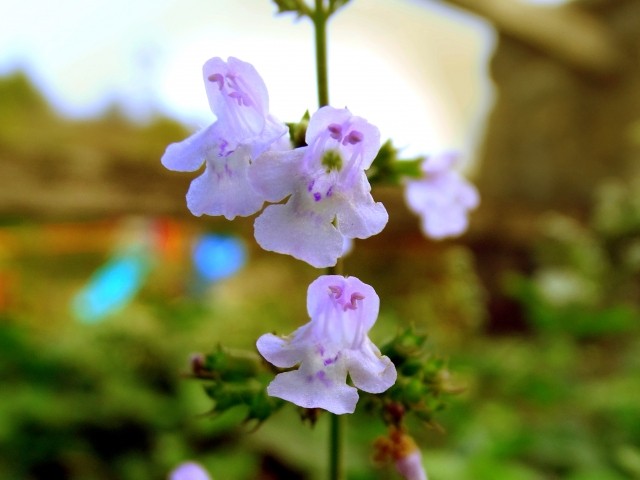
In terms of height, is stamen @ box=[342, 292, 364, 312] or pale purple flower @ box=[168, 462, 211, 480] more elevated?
Answer: stamen @ box=[342, 292, 364, 312]

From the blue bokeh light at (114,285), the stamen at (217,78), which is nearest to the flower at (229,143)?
the stamen at (217,78)

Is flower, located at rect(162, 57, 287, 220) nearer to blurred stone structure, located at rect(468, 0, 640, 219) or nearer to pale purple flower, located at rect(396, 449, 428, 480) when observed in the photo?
pale purple flower, located at rect(396, 449, 428, 480)

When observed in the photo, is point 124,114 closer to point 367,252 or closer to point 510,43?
point 367,252

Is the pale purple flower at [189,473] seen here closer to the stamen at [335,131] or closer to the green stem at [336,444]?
the green stem at [336,444]

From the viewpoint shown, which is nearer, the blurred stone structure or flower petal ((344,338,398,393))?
flower petal ((344,338,398,393))

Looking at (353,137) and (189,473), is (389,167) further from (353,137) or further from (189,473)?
(189,473)

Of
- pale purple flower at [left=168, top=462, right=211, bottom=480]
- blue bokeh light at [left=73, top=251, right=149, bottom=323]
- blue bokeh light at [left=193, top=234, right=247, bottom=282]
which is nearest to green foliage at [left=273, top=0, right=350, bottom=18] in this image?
pale purple flower at [left=168, top=462, right=211, bottom=480]
